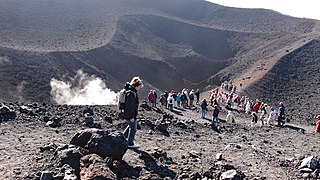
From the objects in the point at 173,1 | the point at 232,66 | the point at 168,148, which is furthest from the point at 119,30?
the point at 168,148

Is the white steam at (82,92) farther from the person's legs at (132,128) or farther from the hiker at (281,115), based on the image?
the person's legs at (132,128)

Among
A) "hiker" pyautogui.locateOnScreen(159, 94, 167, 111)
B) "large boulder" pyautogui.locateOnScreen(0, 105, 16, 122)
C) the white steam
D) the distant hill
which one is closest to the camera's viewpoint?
"large boulder" pyautogui.locateOnScreen(0, 105, 16, 122)

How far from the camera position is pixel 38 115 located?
15.2 metres

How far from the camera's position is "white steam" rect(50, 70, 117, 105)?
1201 inches

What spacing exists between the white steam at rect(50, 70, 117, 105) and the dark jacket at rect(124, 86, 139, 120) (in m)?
20.6

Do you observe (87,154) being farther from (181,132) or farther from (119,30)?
(119,30)

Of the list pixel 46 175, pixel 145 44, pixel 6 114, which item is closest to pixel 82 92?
pixel 6 114

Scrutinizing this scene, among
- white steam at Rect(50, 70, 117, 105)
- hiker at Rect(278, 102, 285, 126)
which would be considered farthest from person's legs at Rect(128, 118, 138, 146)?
white steam at Rect(50, 70, 117, 105)

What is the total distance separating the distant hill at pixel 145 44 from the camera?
36.7m

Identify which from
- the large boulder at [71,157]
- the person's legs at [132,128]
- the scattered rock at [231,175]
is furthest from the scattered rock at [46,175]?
the scattered rock at [231,175]

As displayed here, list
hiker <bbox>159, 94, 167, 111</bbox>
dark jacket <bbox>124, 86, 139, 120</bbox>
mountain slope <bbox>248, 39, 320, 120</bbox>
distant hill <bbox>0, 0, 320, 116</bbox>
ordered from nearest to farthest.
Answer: dark jacket <bbox>124, 86, 139, 120</bbox>, hiker <bbox>159, 94, 167, 111</bbox>, mountain slope <bbox>248, 39, 320, 120</bbox>, distant hill <bbox>0, 0, 320, 116</bbox>

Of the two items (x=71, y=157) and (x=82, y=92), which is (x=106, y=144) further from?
(x=82, y=92)

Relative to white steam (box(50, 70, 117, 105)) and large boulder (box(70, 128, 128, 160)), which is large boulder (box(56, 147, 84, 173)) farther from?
white steam (box(50, 70, 117, 105))

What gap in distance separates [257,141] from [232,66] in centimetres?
3440
